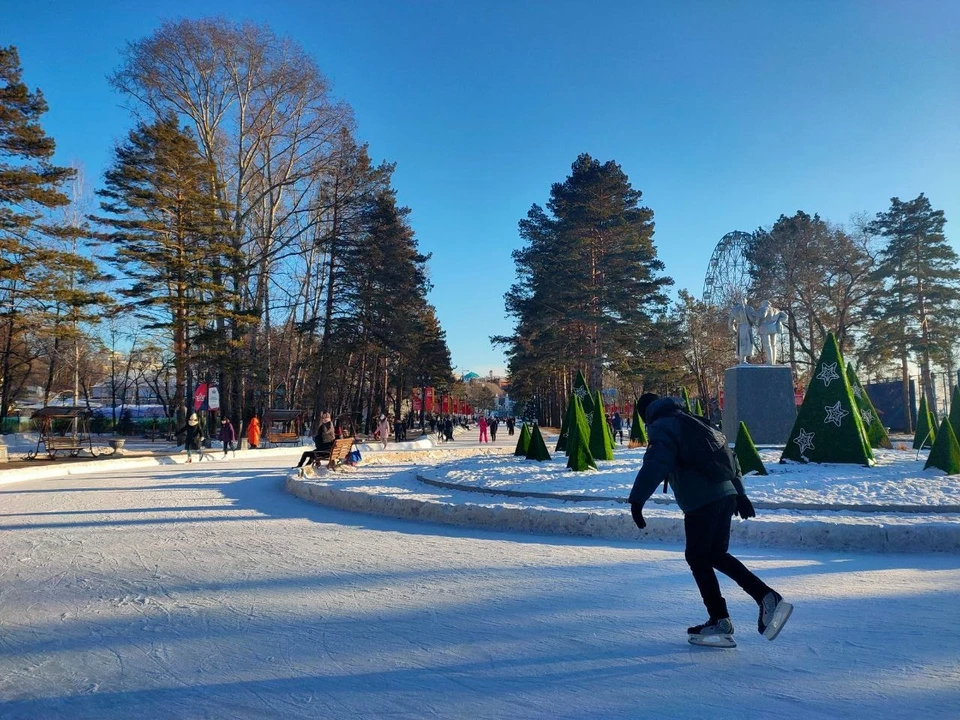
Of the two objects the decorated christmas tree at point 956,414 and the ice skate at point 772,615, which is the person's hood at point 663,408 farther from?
the decorated christmas tree at point 956,414

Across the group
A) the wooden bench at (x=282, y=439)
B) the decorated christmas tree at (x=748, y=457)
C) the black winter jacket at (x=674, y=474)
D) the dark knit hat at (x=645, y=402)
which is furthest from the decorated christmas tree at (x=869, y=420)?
the wooden bench at (x=282, y=439)

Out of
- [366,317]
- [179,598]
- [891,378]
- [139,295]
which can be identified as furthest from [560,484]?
[891,378]

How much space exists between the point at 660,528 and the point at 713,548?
14.8 feet

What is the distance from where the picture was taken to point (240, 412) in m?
34.4

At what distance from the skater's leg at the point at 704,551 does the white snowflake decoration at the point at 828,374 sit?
31.1 ft

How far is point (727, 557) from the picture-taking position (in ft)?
13.7

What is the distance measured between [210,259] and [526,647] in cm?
3264

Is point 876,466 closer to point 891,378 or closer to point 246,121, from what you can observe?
point 246,121

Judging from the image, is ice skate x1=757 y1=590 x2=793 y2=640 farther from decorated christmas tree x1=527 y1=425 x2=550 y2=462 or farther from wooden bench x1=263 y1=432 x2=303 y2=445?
wooden bench x1=263 y1=432 x2=303 y2=445

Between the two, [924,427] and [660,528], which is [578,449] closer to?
[660,528]

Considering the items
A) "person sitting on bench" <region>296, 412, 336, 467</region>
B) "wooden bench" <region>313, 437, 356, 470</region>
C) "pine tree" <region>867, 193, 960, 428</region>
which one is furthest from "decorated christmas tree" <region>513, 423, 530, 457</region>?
"pine tree" <region>867, 193, 960, 428</region>

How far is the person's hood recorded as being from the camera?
168 inches

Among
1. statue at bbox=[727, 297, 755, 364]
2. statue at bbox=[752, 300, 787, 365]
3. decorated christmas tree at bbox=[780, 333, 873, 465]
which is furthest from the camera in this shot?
statue at bbox=[727, 297, 755, 364]

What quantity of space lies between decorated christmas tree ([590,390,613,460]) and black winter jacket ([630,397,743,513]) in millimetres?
10757
